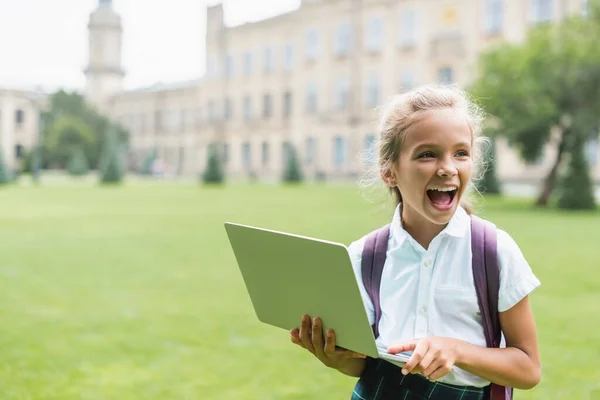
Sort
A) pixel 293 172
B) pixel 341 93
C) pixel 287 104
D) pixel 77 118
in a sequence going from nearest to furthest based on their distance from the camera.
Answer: pixel 293 172 < pixel 341 93 < pixel 287 104 < pixel 77 118

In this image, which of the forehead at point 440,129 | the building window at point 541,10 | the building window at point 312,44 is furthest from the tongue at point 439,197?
the building window at point 312,44

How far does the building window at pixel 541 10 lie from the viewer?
27203mm

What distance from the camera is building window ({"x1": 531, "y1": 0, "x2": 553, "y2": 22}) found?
27203 mm

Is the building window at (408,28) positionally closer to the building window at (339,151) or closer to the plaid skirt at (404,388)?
the building window at (339,151)

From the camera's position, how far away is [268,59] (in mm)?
40594

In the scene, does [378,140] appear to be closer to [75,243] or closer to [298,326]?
[298,326]

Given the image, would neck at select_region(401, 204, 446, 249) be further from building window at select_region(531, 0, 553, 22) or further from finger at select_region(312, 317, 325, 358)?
building window at select_region(531, 0, 553, 22)

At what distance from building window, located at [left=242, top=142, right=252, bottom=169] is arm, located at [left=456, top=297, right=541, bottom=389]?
4018 cm

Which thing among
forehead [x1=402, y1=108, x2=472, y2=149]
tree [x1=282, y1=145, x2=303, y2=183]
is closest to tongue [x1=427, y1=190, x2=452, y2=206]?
forehead [x1=402, y1=108, x2=472, y2=149]

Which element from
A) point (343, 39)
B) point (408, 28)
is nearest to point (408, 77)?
point (408, 28)

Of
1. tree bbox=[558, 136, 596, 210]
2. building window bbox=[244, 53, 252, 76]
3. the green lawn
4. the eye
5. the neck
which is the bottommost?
the green lawn

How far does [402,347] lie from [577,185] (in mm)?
16512

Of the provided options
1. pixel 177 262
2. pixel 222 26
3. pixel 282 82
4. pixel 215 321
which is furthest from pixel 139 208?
pixel 222 26

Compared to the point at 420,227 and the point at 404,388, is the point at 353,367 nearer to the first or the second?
the point at 404,388
